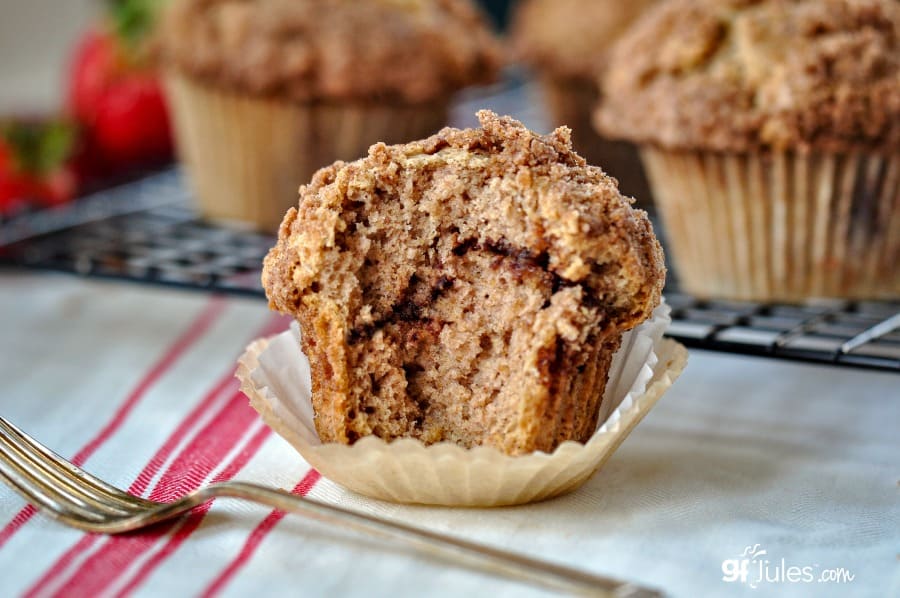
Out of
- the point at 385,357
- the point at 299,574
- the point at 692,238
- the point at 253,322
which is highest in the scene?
the point at 385,357

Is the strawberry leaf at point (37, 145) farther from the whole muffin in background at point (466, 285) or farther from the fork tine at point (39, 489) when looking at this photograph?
the whole muffin in background at point (466, 285)

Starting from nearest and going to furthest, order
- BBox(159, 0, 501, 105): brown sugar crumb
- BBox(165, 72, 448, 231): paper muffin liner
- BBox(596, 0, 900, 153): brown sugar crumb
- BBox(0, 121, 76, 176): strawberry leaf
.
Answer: BBox(596, 0, 900, 153): brown sugar crumb → BBox(159, 0, 501, 105): brown sugar crumb → BBox(165, 72, 448, 231): paper muffin liner → BBox(0, 121, 76, 176): strawberry leaf

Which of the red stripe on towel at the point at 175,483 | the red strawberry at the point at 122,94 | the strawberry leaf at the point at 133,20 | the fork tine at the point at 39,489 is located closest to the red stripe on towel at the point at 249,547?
the red stripe on towel at the point at 175,483

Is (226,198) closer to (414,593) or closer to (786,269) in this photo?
(786,269)

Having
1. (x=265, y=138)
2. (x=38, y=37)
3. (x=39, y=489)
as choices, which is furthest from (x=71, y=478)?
(x=38, y=37)

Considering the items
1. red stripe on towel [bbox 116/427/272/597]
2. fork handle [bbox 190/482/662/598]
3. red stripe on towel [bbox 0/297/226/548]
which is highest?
fork handle [bbox 190/482/662/598]

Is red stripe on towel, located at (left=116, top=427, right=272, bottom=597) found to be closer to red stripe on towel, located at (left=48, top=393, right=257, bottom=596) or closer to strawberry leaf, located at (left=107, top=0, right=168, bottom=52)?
red stripe on towel, located at (left=48, top=393, right=257, bottom=596)

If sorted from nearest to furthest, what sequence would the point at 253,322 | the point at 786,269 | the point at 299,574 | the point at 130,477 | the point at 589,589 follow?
the point at 589,589 → the point at 299,574 → the point at 130,477 → the point at 786,269 → the point at 253,322

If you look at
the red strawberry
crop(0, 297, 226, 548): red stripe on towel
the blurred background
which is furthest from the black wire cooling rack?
the blurred background

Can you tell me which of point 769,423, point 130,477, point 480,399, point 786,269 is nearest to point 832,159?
point 786,269
